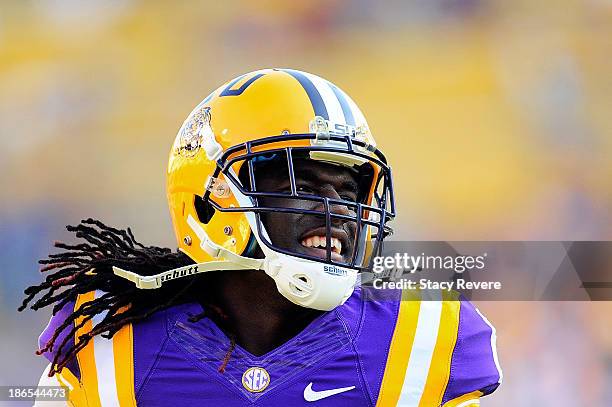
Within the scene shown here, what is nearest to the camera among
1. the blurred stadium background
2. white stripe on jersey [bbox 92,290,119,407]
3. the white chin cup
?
the white chin cup

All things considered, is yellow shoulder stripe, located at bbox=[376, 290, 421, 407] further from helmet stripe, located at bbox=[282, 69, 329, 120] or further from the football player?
helmet stripe, located at bbox=[282, 69, 329, 120]

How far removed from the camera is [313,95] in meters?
1.75

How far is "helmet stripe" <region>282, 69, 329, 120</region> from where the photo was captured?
1719 millimetres

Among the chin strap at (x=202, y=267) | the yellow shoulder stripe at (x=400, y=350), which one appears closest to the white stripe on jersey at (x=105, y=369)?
the chin strap at (x=202, y=267)

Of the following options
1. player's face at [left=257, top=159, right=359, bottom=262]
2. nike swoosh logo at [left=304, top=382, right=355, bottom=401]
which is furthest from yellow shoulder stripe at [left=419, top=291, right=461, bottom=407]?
player's face at [left=257, top=159, right=359, bottom=262]

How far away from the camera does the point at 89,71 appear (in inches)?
174

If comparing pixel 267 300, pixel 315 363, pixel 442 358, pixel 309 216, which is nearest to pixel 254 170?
pixel 309 216

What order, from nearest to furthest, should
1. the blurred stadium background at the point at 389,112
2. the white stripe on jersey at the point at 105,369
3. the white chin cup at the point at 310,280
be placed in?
the white chin cup at the point at 310,280 < the white stripe on jersey at the point at 105,369 < the blurred stadium background at the point at 389,112

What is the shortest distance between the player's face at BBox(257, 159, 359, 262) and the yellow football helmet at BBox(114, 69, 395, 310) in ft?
0.05

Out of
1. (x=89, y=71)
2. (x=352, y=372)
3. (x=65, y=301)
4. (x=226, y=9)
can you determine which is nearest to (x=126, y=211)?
(x=89, y=71)

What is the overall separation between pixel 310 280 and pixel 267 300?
0.19 metres

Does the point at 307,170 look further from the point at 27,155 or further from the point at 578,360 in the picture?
the point at 27,155

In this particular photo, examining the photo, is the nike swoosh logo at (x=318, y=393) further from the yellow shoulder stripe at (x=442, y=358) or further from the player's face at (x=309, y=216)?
the player's face at (x=309, y=216)

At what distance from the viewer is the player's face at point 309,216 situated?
164 centimetres
